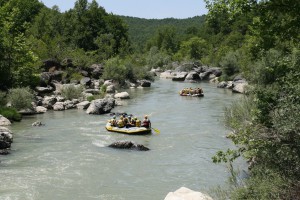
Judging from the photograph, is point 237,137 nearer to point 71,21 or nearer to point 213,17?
point 213,17

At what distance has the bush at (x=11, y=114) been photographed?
24141 millimetres

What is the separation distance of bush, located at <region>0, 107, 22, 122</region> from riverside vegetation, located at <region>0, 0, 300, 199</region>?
187 millimetres

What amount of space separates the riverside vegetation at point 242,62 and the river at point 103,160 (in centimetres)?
180

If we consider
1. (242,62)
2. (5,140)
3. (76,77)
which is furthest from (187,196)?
(242,62)

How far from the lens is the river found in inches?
519

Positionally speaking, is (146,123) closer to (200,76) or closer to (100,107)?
(100,107)

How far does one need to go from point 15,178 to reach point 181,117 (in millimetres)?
14505

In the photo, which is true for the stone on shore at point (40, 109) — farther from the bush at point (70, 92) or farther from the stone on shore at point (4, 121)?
the stone on shore at point (4, 121)

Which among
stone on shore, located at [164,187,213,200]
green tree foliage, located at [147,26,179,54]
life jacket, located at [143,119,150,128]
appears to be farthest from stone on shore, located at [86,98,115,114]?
green tree foliage, located at [147,26,179,54]

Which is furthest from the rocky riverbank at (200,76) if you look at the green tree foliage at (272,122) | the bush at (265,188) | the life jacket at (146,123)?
the bush at (265,188)

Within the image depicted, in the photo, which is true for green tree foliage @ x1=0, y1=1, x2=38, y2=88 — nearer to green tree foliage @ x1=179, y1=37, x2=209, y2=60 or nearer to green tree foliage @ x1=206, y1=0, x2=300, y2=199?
green tree foliage @ x1=206, y1=0, x2=300, y2=199

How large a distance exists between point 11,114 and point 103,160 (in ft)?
33.4

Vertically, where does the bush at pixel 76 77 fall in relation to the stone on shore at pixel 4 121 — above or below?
above

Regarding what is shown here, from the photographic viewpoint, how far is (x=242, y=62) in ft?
149
